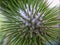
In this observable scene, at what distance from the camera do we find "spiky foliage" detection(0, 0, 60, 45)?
0.88 metres

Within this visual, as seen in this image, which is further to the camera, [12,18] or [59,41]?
[59,41]

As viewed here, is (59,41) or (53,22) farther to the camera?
(59,41)

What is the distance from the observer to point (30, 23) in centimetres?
89

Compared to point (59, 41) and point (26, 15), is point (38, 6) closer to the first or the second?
point (26, 15)

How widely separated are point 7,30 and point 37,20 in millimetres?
185

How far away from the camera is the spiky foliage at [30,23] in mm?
879

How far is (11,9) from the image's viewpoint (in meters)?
0.89

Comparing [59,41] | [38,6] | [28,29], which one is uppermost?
[38,6]

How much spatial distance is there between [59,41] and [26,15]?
0.33m

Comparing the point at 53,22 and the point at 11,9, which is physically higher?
the point at 11,9

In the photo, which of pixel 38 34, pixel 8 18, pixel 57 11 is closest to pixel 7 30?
pixel 8 18

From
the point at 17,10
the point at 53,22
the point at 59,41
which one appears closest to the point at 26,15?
the point at 17,10

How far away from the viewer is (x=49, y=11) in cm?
91

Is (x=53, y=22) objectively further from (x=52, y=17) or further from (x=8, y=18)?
(x=8, y=18)
